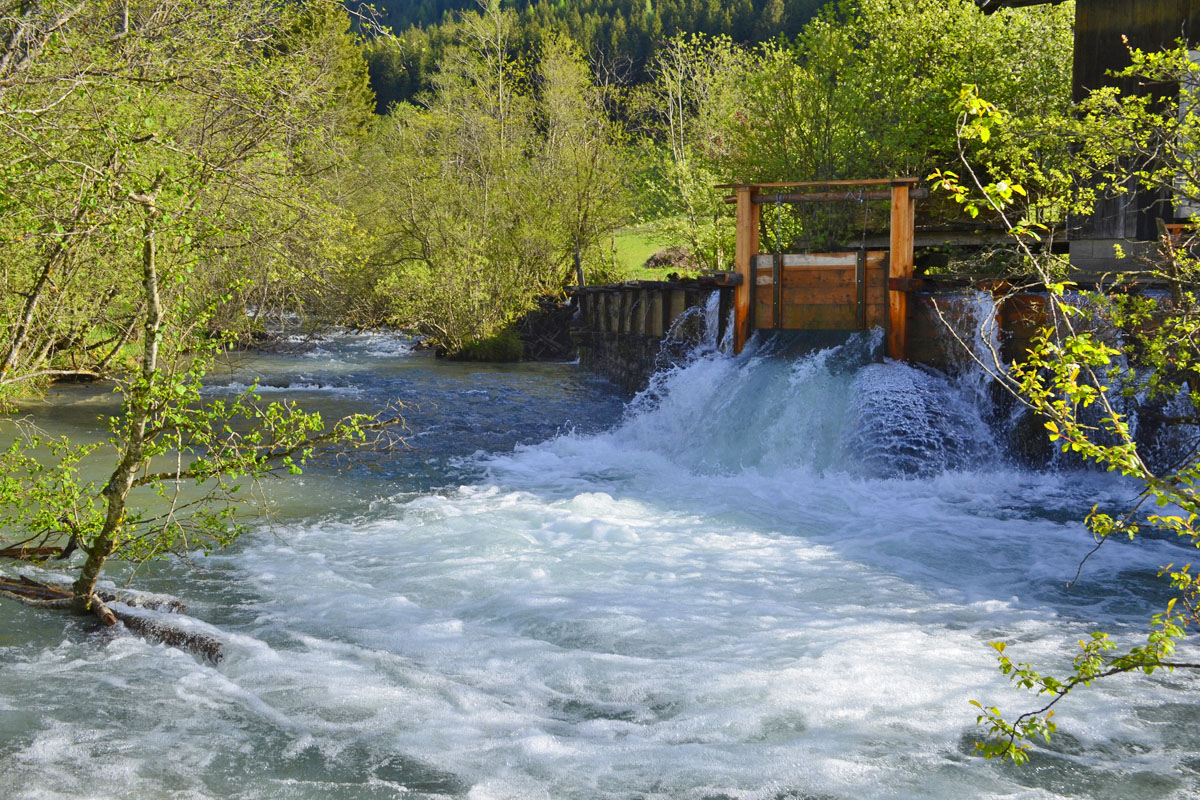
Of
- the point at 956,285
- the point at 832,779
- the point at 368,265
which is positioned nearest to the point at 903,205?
the point at 956,285

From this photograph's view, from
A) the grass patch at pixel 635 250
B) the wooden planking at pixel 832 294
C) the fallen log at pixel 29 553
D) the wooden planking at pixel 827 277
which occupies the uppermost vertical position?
the grass patch at pixel 635 250

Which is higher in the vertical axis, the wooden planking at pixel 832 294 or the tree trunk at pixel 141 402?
the wooden planking at pixel 832 294

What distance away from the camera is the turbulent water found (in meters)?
4.89

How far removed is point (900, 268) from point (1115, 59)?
3862 millimetres

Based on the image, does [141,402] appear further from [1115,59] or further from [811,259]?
[1115,59]

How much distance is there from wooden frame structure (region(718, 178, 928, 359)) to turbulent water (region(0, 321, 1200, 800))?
1.28 meters

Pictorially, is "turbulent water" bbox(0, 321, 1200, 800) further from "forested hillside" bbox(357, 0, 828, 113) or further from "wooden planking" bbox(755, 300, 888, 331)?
"forested hillside" bbox(357, 0, 828, 113)

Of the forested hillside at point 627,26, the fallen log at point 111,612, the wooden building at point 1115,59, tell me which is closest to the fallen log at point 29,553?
the fallen log at point 111,612

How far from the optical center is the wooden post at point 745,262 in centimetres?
1462

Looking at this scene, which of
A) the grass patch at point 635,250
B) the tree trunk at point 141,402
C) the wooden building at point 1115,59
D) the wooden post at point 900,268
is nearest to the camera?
the tree trunk at point 141,402

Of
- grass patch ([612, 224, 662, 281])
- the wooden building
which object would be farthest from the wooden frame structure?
grass patch ([612, 224, 662, 281])

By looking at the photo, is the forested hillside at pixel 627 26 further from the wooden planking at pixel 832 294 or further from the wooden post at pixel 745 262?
the wooden planking at pixel 832 294

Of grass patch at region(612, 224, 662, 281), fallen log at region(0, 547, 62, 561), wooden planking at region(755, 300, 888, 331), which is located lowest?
fallen log at region(0, 547, 62, 561)

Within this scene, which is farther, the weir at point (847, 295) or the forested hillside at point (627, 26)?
the forested hillside at point (627, 26)
